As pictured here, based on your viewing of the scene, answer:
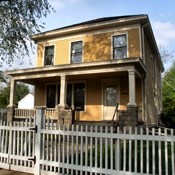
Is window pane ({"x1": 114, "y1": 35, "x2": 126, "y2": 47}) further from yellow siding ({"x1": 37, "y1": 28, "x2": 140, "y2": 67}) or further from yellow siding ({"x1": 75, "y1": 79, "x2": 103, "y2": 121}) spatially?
yellow siding ({"x1": 75, "y1": 79, "x2": 103, "y2": 121})

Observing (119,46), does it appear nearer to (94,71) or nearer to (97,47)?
(97,47)

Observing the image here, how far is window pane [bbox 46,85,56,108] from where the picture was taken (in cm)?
1766

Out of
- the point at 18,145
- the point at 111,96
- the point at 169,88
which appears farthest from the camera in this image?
the point at 169,88

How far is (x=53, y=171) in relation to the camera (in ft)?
18.8

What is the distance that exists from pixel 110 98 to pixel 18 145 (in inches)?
385

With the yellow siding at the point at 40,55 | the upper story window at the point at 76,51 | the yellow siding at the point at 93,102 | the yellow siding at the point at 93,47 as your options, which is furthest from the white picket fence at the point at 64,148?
the yellow siding at the point at 40,55

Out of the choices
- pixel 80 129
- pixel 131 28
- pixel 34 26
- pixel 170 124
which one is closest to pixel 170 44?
pixel 170 124

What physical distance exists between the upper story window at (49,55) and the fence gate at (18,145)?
39.2 ft

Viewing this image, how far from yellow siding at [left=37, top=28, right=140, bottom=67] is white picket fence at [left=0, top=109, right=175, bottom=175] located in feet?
33.0

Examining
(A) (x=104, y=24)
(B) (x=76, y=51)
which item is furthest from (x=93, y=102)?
(A) (x=104, y=24)

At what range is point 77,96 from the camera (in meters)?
16.7

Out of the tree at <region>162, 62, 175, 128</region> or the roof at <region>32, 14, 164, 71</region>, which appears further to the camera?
the tree at <region>162, 62, 175, 128</region>

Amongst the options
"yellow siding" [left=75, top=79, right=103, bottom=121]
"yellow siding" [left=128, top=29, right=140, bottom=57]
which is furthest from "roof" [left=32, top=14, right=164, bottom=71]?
"yellow siding" [left=75, top=79, right=103, bottom=121]

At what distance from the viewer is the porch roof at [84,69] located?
12313mm
